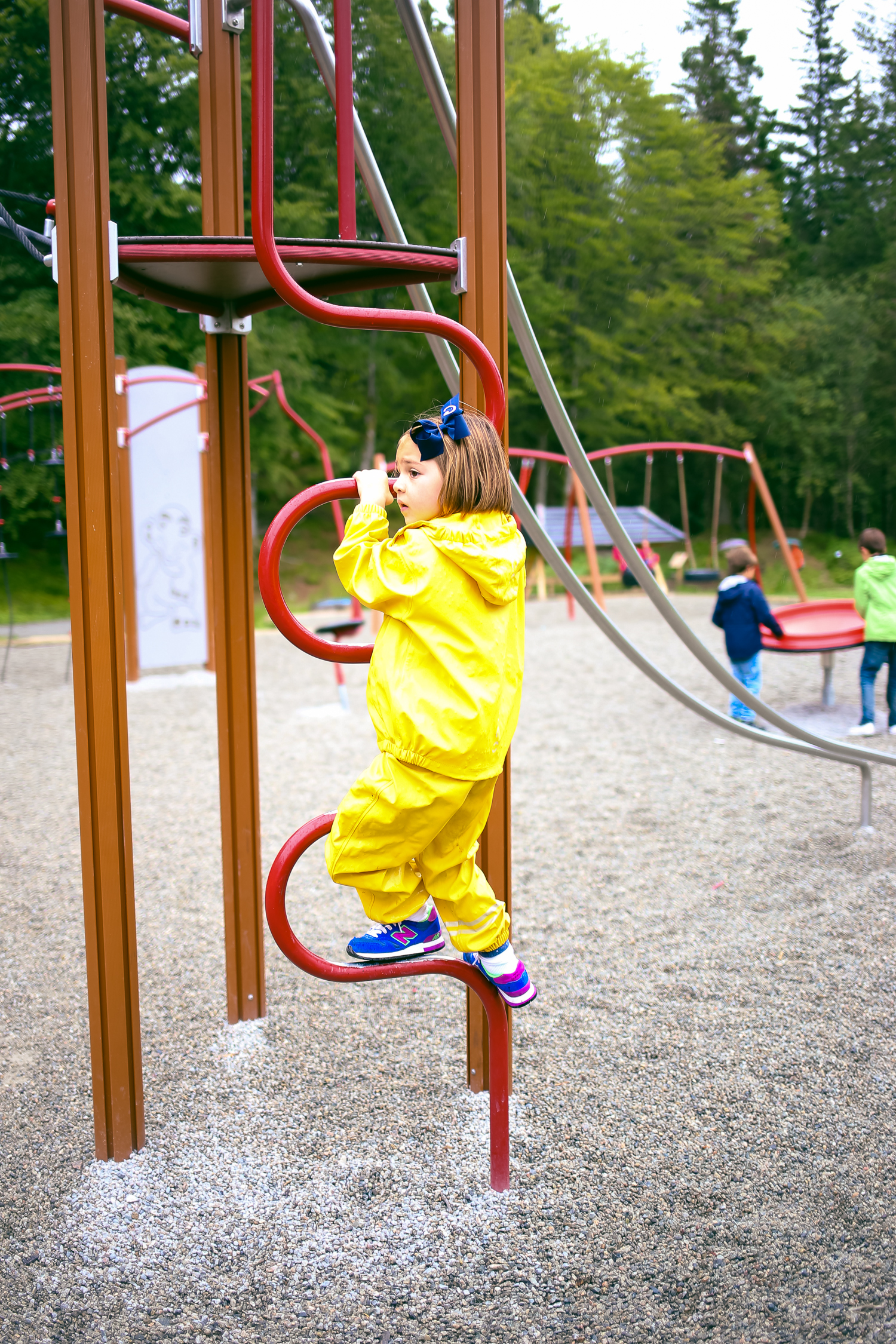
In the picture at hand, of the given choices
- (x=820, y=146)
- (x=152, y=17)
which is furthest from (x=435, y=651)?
(x=820, y=146)

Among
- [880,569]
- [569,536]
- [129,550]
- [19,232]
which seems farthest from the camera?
[569,536]

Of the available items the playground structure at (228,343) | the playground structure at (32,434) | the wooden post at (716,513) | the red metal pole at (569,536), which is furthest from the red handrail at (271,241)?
the wooden post at (716,513)

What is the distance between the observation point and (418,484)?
6.30ft

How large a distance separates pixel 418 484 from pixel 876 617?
5.48 meters

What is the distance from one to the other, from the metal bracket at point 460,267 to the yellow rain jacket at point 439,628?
72cm

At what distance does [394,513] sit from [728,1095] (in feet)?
85.6

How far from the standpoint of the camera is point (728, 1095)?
8.90 feet

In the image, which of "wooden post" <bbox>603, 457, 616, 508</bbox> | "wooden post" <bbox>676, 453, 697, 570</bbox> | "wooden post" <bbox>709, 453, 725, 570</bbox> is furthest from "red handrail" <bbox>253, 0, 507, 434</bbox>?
"wooden post" <bbox>709, 453, 725, 570</bbox>

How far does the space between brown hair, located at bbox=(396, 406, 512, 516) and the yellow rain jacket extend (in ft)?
0.09

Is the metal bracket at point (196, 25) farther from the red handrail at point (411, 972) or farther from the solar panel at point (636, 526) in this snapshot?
the solar panel at point (636, 526)

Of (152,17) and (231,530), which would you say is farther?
(152,17)

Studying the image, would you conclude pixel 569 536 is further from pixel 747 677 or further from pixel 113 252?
pixel 113 252

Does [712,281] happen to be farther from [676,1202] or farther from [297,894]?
[676,1202]

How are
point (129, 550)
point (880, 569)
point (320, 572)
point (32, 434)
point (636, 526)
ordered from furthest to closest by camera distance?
point (320, 572) → point (636, 526) → point (32, 434) → point (129, 550) → point (880, 569)
